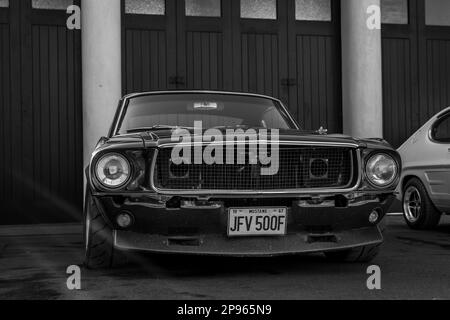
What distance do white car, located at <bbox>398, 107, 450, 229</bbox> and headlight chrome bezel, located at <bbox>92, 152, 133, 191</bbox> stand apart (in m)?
3.84

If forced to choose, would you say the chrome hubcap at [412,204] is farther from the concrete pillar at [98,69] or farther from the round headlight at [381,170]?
the concrete pillar at [98,69]

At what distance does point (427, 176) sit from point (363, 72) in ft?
9.18

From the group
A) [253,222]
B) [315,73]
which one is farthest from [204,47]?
[253,222]

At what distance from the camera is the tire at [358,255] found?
4609mm

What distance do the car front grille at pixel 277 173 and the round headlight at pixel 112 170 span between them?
7.2 inches

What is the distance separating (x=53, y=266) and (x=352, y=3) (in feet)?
20.8

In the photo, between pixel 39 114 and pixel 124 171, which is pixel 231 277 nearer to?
pixel 124 171

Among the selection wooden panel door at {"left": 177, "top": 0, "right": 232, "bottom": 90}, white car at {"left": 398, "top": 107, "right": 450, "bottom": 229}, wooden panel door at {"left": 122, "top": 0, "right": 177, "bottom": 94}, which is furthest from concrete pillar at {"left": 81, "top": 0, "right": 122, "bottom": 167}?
white car at {"left": 398, "top": 107, "right": 450, "bottom": 229}

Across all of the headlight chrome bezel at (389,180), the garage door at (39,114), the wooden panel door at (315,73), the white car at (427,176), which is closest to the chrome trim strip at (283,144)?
the headlight chrome bezel at (389,180)

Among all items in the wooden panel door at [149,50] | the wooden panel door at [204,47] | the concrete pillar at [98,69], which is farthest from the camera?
the wooden panel door at [204,47]

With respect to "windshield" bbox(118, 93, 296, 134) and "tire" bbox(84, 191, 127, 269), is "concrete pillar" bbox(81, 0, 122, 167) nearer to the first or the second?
"windshield" bbox(118, 93, 296, 134)

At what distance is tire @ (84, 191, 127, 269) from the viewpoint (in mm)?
4227

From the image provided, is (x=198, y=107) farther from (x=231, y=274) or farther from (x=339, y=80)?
(x=339, y=80)

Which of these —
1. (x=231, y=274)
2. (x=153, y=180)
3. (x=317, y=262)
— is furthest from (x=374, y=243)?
(x=153, y=180)
